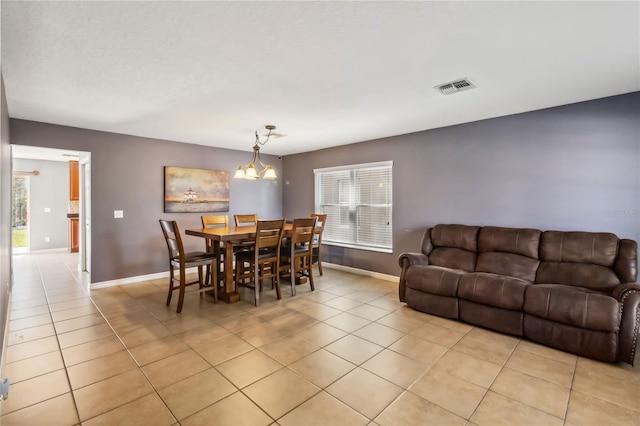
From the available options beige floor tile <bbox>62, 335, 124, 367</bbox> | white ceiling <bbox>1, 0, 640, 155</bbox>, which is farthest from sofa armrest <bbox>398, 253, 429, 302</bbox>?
beige floor tile <bbox>62, 335, 124, 367</bbox>

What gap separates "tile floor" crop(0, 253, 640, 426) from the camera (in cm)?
184

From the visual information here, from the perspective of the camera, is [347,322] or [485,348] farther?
[347,322]

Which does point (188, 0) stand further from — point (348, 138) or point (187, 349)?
point (348, 138)

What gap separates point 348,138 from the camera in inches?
199

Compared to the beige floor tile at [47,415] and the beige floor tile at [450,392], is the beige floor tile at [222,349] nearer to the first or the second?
the beige floor tile at [47,415]

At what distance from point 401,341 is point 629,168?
2.82 m

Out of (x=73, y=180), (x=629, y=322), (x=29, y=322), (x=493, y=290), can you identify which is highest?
(x=73, y=180)

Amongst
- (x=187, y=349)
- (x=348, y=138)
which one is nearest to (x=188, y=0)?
(x=187, y=349)

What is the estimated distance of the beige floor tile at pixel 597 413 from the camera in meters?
1.79

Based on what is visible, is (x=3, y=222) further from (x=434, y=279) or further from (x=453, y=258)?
(x=453, y=258)

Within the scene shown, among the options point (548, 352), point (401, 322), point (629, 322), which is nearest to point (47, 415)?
point (401, 322)

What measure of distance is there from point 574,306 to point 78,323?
186 inches

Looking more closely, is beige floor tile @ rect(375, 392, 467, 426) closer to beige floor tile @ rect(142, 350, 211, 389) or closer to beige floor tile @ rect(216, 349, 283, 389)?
beige floor tile @ rect(216, 349, 283, 389)

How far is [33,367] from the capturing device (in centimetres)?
234
